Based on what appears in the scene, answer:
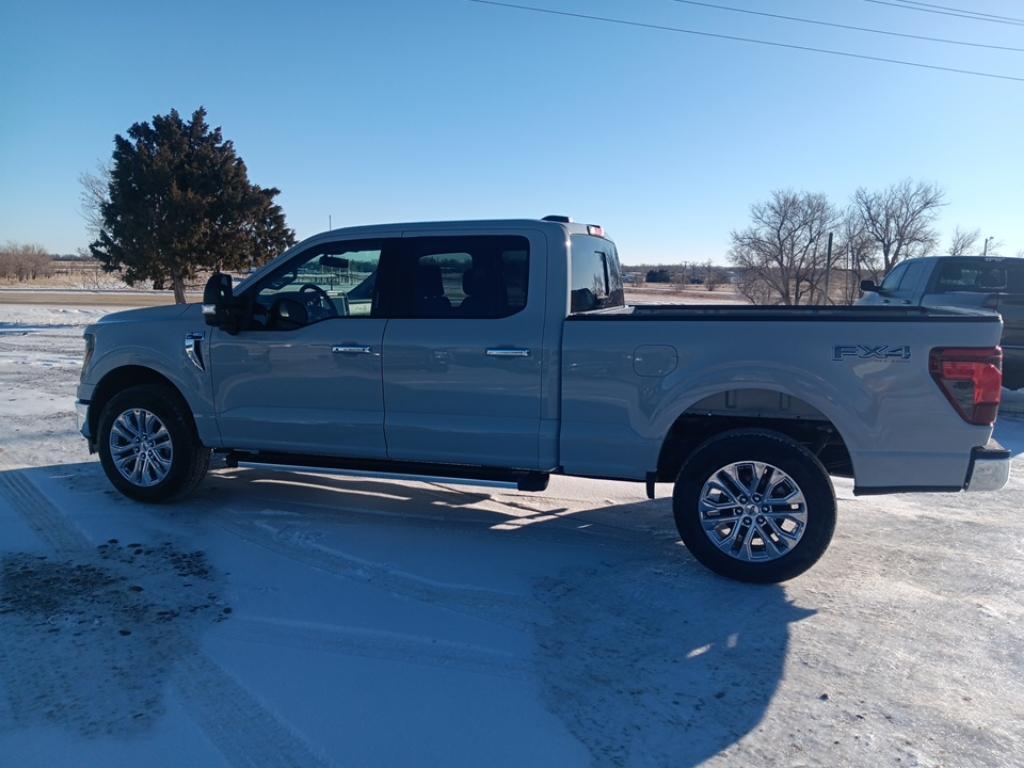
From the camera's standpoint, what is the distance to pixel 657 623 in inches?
153

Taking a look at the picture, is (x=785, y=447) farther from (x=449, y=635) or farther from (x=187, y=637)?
(x=187, y=637)

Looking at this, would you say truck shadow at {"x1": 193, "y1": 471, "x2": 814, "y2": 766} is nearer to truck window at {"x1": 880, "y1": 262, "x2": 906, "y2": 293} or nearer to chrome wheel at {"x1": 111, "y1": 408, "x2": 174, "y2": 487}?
chrome wheel at {"x1": 111, "y1": 408, "x2": 174, "y2": 487}

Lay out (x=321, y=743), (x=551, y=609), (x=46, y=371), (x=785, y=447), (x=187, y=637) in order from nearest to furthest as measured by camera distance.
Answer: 1. (x=321, y=743)
2. (x=187, y=637)
3. (x=551, y=609)
4. (x=785, y=447)
5. (x=46, y=371)

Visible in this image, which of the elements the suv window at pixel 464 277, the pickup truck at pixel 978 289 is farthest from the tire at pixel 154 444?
the pickup truck at pixel 978 289

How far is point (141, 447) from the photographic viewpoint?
18.7 ft

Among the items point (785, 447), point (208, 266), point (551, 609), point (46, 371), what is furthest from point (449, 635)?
point (208, 266)

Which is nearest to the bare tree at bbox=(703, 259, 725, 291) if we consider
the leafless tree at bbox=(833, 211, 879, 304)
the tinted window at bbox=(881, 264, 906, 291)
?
the leafless tree at bbox=(833, 211, 879, 304)

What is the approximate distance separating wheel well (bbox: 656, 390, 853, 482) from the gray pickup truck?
0.04 feet

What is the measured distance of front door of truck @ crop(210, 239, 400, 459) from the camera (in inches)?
206

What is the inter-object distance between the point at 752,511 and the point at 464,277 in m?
2.44

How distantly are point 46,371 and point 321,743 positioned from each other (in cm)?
1202

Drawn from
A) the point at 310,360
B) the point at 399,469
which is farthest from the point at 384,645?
the point at 310,360

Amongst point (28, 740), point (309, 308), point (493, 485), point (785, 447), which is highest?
point (309, 308)

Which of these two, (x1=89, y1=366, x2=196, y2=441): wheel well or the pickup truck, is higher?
the pickup truck
